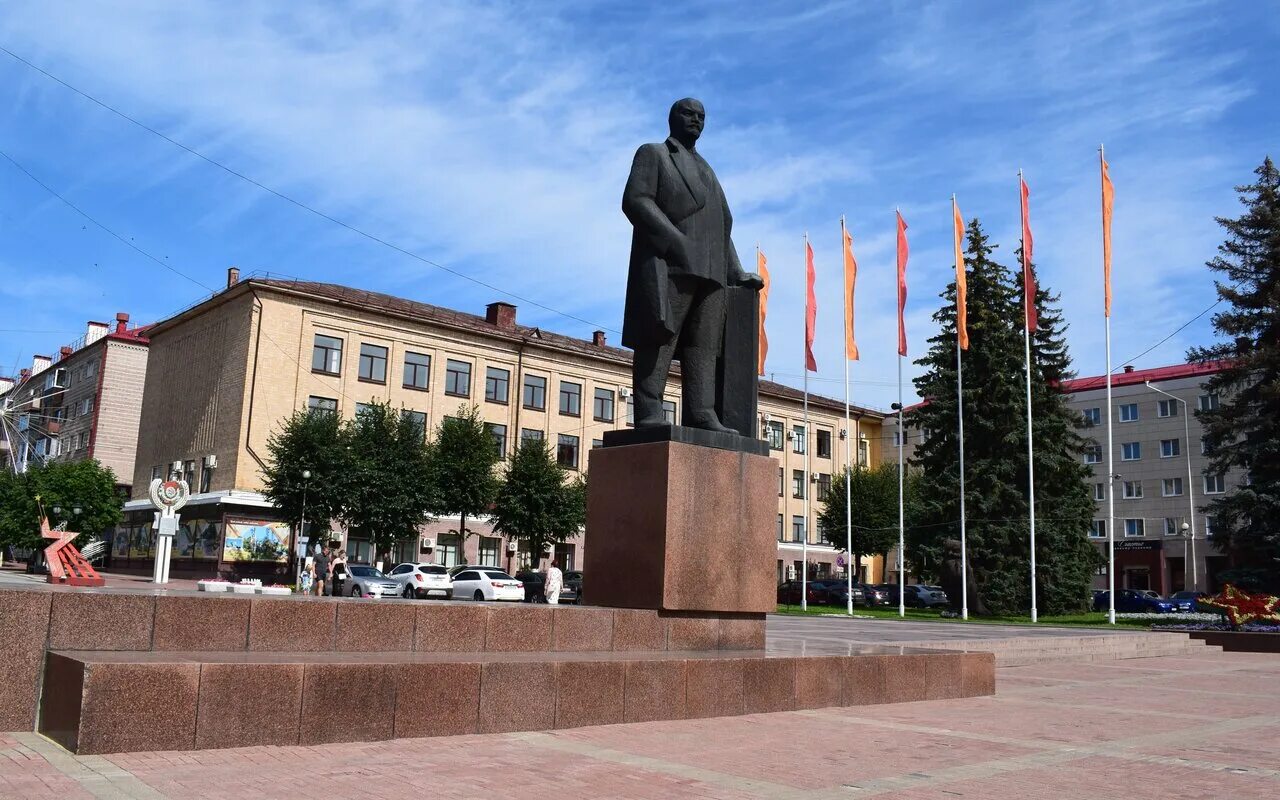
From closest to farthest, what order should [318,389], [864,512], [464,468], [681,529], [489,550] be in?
[681,529] → [464,468] → [318,389] → [489,550] → [864,512]

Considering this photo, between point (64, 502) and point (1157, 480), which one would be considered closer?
point (64, 502)

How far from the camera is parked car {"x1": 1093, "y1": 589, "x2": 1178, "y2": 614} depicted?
43.9m

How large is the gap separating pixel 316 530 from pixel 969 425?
79.5ft

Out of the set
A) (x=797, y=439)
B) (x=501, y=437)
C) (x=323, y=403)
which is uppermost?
(x=797, y=439)

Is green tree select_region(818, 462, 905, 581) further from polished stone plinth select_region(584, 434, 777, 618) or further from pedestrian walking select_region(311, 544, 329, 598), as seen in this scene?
polished stone plinth select_region(584, 434, 777, 618)

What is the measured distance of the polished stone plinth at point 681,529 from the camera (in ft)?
30.5

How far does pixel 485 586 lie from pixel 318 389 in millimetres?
16086

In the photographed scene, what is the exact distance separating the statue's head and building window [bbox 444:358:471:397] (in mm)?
38313

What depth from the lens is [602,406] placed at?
2106 inches

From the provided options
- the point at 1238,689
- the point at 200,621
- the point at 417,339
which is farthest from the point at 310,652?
the point at 417,339

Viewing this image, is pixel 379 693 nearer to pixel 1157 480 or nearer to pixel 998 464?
pixel 998 464

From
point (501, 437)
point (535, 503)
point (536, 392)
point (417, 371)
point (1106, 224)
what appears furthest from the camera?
point (536, 392)

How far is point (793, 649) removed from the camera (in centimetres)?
1059

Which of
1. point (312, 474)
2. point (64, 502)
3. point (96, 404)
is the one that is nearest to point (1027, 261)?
point (312, 474)
